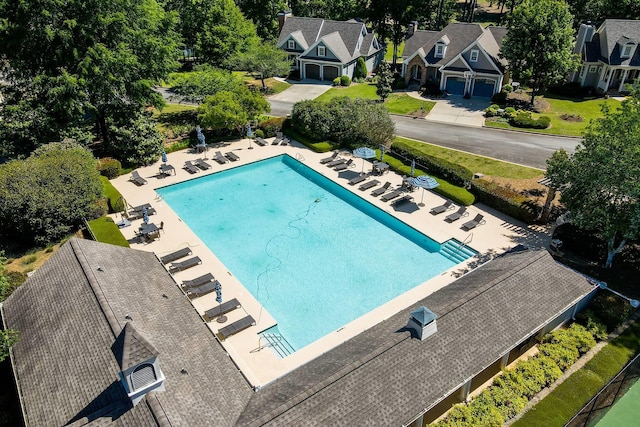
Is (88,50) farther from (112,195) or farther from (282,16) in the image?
(282,16)

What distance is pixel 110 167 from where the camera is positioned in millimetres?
38594

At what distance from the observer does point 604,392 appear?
60.2 ft

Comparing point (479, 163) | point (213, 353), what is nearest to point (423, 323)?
point (213, 353)

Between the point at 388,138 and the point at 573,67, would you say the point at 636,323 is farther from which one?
the point at 573,67

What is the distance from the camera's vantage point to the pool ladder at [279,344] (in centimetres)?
2267

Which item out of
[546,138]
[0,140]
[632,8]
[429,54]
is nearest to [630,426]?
[546,138]

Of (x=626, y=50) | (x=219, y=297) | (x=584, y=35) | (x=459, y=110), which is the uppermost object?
(x=584, y=35)

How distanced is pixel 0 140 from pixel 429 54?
50313mm

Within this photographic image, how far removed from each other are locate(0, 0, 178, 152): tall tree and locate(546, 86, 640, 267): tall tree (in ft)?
115

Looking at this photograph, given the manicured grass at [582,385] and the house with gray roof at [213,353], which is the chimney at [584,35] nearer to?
the house with gray roof at [213,353]

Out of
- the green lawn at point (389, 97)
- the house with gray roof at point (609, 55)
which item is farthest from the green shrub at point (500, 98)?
the house with gray roof at point (609, 55)

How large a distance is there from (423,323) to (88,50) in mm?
34733

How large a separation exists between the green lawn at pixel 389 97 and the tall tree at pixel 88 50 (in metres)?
23.6

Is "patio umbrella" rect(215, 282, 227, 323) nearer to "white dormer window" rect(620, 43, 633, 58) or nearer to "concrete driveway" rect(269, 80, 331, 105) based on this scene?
"concrete driveway" rect(269, 80, 331, 105)
